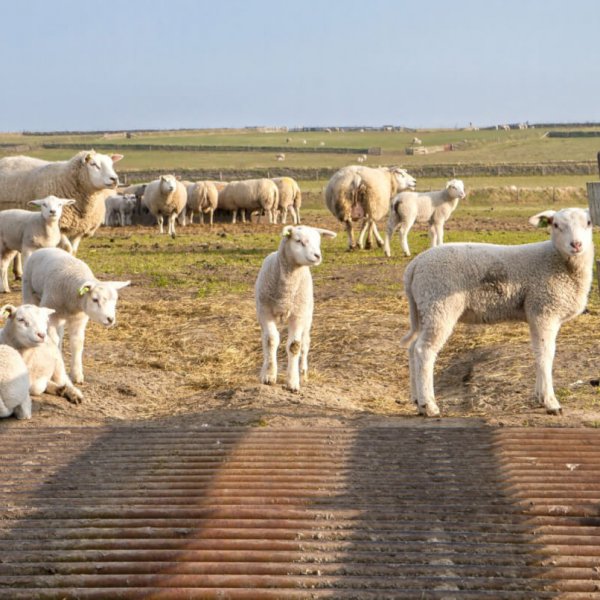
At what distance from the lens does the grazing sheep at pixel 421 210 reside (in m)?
23.5

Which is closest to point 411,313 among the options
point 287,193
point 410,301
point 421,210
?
point 410,301

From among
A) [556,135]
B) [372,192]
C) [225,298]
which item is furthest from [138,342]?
[556,135]

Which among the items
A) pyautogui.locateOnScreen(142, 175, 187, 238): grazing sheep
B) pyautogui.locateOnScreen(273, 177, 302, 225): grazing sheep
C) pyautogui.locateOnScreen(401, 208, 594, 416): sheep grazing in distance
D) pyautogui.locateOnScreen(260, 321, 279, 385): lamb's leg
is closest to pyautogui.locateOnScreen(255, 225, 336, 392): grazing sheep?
pyautogui.locateOnScreen(260, 321, 279, 385): lamb's leg

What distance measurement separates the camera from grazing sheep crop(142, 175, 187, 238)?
32594mm

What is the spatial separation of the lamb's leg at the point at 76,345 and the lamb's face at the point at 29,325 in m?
1.12

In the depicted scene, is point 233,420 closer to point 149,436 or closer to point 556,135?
point 149,436

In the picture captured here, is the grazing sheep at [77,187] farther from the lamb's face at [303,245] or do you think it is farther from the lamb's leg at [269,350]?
the lamb's face at [303,245]

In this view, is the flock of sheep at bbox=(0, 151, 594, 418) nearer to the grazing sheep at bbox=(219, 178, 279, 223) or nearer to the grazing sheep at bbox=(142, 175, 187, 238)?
the grazing sheep at bbox=(142, 175, 187, 238)

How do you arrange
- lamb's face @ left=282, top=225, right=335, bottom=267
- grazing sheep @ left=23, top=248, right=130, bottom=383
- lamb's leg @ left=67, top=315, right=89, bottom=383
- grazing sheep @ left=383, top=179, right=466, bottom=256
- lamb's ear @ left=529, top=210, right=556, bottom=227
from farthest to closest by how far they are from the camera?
1. grazing sheep @ left=383, top=179, right=466, bottom=256
2. lamb's leg @ left=67, top=315, right=89, bottom=383
3. grazing sheep @ left=23, top=248, right=130, bottom=383
4. lamb's face @ left=282, top=225, right=335, bottom=267
5. lamb's ear @ left=529, top=210, right=556, bottom=227

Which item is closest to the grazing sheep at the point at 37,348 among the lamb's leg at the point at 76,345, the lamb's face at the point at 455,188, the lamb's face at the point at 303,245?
the lamb's leg at the point at 76,345

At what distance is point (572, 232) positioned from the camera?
29.7ft

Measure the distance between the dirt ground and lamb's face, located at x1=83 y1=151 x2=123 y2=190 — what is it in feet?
6.65

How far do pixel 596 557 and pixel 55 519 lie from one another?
10.0ft

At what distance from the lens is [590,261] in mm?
9344
